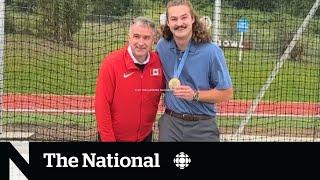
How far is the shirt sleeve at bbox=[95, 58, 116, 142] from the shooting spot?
357 centimetres

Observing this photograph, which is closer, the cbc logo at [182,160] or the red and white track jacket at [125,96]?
the cbc logo at [182,160]

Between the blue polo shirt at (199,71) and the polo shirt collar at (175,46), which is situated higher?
the polo shirt collar at (175,46)

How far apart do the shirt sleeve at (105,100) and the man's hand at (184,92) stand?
1.25 feet

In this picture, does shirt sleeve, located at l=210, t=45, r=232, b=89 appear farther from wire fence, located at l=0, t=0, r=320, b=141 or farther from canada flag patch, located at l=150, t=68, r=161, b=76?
wire fence, located at l=0, t=0, r=320, b=141

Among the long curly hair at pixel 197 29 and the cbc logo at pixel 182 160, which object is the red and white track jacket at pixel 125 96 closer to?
the long curly hair at pixel 197 29

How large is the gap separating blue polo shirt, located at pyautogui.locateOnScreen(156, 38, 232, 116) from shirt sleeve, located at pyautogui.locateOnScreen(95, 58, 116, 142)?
349 millimetres

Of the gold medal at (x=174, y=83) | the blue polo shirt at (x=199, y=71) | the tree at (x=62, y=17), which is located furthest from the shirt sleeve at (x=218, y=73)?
the tree at (x=62, y=17)

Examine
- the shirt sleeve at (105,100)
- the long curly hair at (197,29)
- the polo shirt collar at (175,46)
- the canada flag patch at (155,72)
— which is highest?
the long curly hair at (197,29)

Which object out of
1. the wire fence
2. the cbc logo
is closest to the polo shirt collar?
the cbc logo

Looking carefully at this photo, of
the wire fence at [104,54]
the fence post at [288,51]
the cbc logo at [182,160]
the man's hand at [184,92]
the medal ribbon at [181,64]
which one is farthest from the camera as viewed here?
the wire fence at [104,54]

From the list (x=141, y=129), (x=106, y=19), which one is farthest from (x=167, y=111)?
(x=106, y=19)

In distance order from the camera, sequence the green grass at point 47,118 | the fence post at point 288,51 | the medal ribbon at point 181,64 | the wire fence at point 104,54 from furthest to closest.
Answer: the green grass at point 47,118 → the wire fence at point 104,54 → the fence post at point 288,51 → the medal ribbon at point 181,64

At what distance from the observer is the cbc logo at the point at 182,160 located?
9.08ft

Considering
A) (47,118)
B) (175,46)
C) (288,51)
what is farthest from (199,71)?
(47,118)
